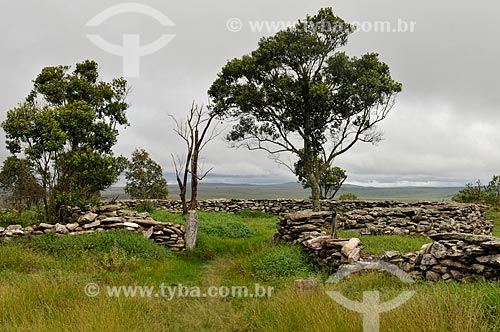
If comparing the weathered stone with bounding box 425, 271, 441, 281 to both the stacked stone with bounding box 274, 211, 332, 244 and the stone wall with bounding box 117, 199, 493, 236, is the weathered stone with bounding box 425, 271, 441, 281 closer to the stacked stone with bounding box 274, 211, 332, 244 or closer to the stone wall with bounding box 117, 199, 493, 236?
the stacked stone with bounding box 274, 211, 332, 244

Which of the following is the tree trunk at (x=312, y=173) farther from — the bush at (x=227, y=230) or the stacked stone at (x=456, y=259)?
the stacked stone at (x=456, y=259)

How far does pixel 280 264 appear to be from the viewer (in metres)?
9.32

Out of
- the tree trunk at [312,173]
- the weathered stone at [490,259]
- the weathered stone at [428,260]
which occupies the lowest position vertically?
the weathered stone at [428,260]

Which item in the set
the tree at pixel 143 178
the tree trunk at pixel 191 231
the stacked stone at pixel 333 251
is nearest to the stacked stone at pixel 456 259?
the stacked stone at pixel 333 251

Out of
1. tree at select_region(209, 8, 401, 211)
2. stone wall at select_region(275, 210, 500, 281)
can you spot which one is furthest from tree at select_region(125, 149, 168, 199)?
stone wall at select_region(275, 210, 500, 281)

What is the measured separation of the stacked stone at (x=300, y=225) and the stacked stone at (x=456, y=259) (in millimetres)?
4278

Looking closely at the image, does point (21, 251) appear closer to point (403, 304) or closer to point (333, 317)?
point (333, 317)

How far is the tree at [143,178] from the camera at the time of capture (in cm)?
3553

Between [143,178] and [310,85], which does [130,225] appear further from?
[143,178]

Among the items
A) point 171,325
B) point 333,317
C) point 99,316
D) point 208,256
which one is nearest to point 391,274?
point 333,317

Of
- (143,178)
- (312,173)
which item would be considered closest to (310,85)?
(312,173)

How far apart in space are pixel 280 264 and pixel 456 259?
4.24 meters

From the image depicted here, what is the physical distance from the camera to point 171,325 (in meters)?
5.68

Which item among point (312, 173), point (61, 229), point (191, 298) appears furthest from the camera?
point (312, 173)
